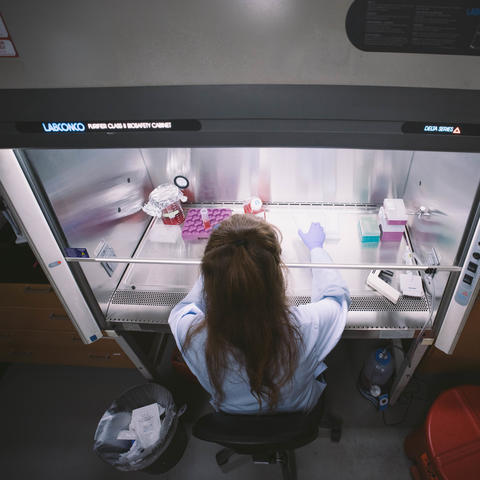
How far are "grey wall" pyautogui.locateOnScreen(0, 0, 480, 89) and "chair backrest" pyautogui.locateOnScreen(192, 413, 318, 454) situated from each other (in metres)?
1.04

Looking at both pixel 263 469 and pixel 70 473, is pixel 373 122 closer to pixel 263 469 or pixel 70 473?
pixel 263 469

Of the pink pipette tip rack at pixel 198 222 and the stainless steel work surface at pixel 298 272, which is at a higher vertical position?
the pink pipette tip rack at pixel 198 222

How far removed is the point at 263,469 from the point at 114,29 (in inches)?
83.9

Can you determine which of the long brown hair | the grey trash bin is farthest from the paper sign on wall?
the grey trash bin

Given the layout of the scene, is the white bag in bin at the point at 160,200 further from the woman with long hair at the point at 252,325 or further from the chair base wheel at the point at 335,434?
the chair base wheel at the point at 335,434

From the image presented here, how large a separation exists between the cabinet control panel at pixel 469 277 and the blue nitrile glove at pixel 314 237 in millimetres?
579

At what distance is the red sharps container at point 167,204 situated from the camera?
1.82 meters

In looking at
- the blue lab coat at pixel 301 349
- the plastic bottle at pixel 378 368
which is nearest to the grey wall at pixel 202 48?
the blue lab coat at pixel 301 349

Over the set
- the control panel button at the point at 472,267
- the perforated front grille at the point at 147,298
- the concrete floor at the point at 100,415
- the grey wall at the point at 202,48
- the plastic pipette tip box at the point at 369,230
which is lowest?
the concrete floor at the point at 100,415

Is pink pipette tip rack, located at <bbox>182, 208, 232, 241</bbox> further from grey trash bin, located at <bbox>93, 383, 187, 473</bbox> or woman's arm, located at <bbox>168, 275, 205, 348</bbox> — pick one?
grey trash bin, located at <bbox>93, 383, 187, 473</bbox>

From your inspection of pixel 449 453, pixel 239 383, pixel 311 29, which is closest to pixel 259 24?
pixel 311 29

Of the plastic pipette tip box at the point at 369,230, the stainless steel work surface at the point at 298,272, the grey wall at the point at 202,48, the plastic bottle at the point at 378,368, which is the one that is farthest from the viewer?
the plastic bottle at the point at 378,368

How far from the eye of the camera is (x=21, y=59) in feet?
2.46

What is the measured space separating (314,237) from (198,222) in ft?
2.12
